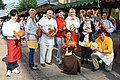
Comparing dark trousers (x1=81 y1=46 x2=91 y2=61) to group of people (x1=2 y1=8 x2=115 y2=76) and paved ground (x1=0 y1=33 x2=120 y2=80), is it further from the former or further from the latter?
paved ground (x1=0 y1=33 x2=120 y2=80)

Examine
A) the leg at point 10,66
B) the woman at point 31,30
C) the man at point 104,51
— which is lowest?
the leg at point 10,66

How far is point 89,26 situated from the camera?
779 centimetres

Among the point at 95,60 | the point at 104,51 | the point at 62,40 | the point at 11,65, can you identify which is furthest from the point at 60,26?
the point at 11,65

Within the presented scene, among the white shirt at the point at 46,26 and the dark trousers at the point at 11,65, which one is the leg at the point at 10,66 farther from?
the white shirt at the point at 46,26

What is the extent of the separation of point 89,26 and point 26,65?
7.85ft

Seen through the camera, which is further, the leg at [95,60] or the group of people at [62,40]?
the leg at [95,60]

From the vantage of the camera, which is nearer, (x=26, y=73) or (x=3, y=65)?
(x=26, y=73)

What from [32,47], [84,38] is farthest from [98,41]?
[32,47]

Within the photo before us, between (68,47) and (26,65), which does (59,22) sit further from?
(26,65)

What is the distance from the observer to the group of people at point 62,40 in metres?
6.88

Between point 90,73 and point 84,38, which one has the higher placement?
point 84,38

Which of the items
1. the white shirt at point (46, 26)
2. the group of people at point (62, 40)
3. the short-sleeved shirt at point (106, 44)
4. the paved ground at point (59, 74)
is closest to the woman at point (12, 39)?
the group of people at point (62, 40)

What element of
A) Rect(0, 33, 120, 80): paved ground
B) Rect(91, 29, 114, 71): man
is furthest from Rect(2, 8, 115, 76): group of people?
Rect(0, 33, 120, 80): paved ground

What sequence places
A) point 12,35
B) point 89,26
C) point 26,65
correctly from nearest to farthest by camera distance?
1. point 12,35
2. point 89,26
3. point 26,65
